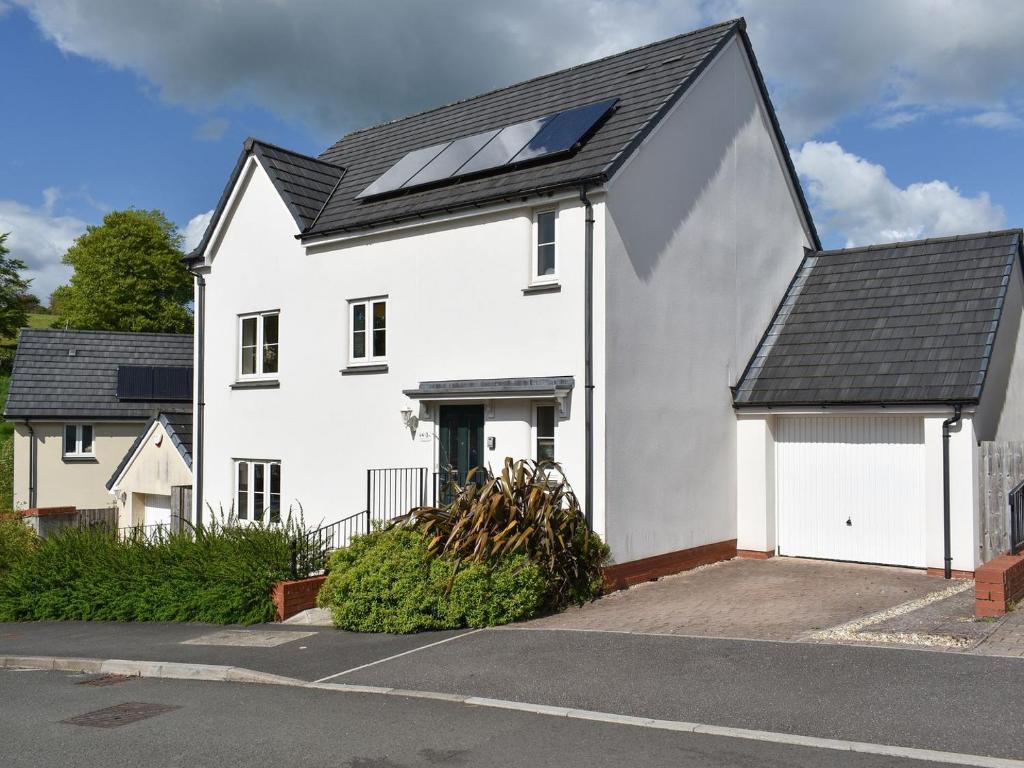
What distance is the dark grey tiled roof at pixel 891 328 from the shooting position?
14.1 meters

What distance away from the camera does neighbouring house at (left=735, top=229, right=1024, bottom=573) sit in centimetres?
1368

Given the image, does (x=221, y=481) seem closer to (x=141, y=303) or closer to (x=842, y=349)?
(x=842, y=349)

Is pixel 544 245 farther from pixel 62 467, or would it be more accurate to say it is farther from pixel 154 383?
pixel 62 467

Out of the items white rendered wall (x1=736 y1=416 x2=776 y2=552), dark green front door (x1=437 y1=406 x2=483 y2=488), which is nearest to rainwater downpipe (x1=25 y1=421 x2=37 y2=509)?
dark green front door (x1=437 y1=406 x2=483 y2=488)

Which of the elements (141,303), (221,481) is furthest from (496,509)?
(141,303)

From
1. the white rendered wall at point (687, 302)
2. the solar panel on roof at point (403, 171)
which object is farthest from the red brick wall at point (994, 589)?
the solar panel on roof at point (403, 171)

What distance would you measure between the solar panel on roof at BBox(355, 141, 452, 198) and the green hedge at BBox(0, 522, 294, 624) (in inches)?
244

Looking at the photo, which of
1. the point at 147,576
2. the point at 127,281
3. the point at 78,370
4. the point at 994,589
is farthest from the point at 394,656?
the point at 127,281

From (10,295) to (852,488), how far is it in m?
46.5

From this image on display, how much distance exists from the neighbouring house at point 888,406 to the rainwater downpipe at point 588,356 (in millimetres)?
3900

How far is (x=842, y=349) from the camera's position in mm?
15539

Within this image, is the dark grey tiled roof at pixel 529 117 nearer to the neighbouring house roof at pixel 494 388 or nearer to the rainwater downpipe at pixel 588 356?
the rainwater downpipe at pixel 588 356

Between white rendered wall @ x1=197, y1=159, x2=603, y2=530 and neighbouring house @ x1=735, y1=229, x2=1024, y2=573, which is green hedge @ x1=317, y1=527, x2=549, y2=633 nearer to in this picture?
white rendered wall @ x1=197, y1=159, x2=603, y2=530

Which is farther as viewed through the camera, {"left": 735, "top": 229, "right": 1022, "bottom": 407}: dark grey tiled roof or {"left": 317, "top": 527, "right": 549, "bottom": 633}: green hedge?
{"left": 735, "top": 229, "right": 1022, "bottom": 407}: dark grey tiled roof
